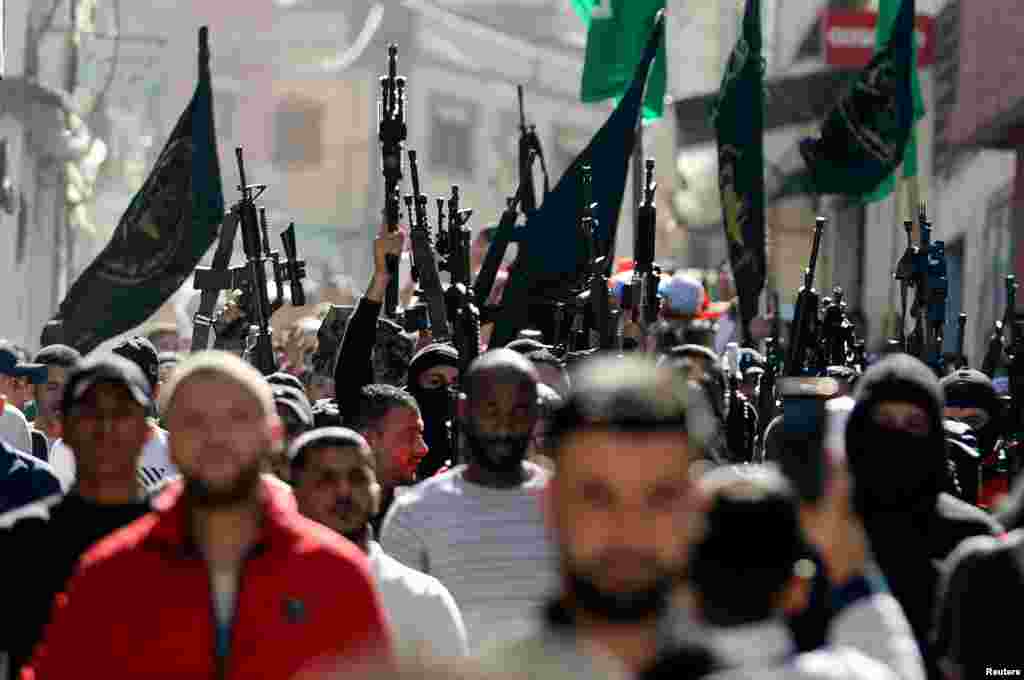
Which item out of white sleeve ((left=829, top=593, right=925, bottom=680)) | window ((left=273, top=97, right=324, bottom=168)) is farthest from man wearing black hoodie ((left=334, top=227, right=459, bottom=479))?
window ((left=273, top=97, right=324, bottom=168))

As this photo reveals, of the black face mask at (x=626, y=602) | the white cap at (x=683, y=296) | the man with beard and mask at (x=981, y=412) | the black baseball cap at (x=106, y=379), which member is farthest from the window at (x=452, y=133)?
the black face mask at (x=626, y=602)

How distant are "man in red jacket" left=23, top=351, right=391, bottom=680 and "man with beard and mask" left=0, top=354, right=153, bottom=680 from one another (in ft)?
2.35

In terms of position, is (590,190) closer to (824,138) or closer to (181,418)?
(824,138)

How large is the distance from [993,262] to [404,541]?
85.2 feet

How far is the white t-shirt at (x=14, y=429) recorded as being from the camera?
11.6 metres

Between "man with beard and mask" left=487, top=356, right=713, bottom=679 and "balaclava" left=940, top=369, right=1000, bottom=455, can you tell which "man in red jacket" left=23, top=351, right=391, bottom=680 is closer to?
"man with beard and mask" left=487, top=356, right=713, bottom=679

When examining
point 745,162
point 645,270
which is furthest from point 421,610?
point 745,162

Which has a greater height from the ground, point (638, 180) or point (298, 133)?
point (638, 180)

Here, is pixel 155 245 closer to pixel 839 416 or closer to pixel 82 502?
pixel 839 416

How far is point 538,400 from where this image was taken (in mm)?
8008

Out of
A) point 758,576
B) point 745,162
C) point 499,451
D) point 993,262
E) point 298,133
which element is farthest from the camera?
point 298,133

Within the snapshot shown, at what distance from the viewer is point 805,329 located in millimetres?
13797

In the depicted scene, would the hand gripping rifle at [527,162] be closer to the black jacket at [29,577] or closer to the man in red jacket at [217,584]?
the black jacket at [29,577]

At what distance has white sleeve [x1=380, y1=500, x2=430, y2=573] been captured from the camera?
769 cm
